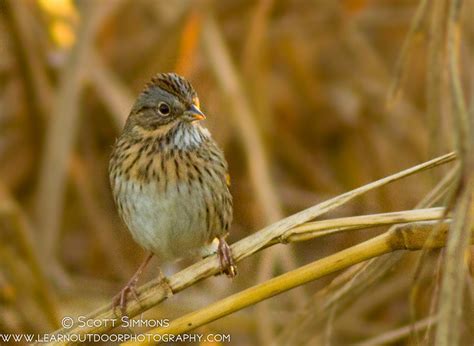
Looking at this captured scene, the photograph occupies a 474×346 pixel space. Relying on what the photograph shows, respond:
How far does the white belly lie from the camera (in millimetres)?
3100

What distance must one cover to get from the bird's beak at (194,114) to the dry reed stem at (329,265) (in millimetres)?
1073

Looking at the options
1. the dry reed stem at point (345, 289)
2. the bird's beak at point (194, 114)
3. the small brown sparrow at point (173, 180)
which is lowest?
the dry reed stem at point (345, 289)

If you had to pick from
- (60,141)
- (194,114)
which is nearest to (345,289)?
(194,114)


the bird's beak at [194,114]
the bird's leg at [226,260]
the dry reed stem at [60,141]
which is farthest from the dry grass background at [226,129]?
the bird's leg at [226,260]

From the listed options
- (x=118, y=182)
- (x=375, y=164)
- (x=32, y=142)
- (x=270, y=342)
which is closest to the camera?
(x=118, y=182)

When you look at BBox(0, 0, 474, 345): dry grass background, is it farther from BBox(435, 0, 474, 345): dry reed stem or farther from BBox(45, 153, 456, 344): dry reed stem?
BBox(435, 0, 474, 345): dry reed stem

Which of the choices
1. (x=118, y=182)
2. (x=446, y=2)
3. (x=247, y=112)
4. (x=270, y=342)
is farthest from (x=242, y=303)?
(x=247, y=112)

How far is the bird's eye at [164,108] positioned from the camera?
3.22 metres

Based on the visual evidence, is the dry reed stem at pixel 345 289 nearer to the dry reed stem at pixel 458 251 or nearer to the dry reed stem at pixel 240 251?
the dry reed stem at pixel 240 251

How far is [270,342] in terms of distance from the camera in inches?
148

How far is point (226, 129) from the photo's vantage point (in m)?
4.72

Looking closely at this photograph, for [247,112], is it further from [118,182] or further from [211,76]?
[118,182]

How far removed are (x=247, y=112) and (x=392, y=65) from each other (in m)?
1.42

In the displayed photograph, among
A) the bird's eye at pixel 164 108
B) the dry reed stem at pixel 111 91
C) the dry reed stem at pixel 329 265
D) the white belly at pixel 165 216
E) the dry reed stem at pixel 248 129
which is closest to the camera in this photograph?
the dry reed stem at pixel 329 265
